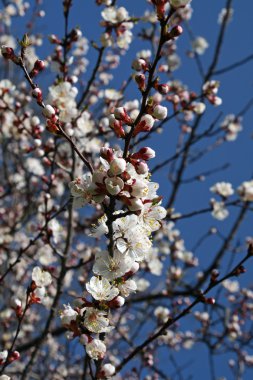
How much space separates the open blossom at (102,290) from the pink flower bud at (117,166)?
46 cm

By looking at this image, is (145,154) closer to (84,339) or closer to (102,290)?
(102,290)

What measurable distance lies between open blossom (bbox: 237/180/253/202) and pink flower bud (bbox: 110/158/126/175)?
298cm

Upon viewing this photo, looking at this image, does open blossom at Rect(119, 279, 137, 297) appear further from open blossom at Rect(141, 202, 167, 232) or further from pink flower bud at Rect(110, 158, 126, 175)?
pink flower bud at Rect(110, 158, 126, 175)

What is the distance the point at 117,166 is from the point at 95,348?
758 mm

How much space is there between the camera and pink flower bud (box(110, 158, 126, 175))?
137cm

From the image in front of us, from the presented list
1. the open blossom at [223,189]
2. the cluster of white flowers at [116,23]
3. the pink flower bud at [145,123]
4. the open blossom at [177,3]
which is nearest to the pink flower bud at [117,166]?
the pink flower bud at [145,123]

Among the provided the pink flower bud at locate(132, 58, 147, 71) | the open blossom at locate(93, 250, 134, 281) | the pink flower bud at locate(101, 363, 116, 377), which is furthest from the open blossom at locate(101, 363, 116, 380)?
the pink flower bud at locate(132, 58, 147, 71)

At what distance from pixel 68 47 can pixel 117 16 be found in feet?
1.60

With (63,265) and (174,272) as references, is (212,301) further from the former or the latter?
(174,272)

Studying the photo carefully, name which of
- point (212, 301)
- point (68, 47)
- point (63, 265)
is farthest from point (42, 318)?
point (212, 301)

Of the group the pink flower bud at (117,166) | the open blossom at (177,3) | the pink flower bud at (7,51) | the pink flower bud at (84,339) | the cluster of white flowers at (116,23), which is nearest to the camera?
the pink flower bud at (117,166)

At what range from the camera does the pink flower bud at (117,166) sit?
53.8 inches

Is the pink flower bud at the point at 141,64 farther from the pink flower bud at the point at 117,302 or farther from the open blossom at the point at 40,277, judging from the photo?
the open blossom at the point at 40,277

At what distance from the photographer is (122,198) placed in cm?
146
